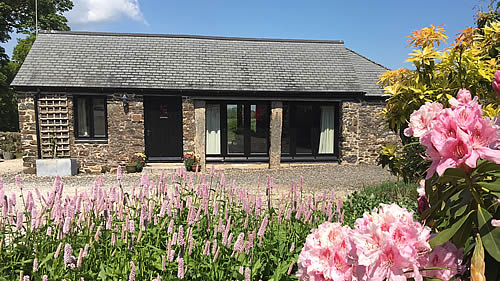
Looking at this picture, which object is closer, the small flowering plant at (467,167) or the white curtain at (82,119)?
the small flowering plant at (467,167)

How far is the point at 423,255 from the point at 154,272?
2194 mm

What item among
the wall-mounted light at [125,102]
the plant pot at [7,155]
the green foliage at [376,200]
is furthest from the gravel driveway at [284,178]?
the plant pot at [7,155]

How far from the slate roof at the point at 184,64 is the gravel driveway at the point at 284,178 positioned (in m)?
3.23

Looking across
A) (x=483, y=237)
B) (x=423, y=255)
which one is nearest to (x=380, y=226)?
(x=423, y=255)

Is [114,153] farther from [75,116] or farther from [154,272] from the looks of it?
[154,272]

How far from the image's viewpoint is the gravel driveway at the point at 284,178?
9758mm

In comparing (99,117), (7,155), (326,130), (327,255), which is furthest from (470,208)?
(7,155)

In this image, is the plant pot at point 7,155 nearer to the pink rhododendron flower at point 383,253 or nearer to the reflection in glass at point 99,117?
the reflection in glass at point 99,117

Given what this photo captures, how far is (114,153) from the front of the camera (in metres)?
12.9

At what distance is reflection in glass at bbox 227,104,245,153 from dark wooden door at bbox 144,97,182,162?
6.71 feet

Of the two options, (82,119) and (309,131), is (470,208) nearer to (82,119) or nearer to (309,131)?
(309,131)

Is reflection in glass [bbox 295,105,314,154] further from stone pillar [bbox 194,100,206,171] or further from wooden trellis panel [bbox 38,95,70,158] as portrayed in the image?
wooden trellis panel [bbox 38,95,70,158]

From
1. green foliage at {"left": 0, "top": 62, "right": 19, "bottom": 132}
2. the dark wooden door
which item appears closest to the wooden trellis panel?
the dark wooden door

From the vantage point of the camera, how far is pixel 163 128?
13883 mm
